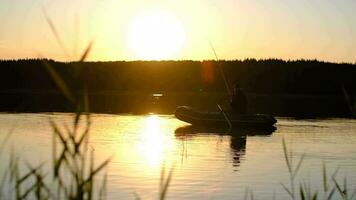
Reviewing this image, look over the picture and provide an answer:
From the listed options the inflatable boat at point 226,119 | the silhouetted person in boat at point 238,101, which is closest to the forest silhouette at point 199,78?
the inflatable boat at point 226,119

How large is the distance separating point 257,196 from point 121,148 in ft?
28.6

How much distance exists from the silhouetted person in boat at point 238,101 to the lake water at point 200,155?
3.66 feet

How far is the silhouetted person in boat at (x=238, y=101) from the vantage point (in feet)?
84.0

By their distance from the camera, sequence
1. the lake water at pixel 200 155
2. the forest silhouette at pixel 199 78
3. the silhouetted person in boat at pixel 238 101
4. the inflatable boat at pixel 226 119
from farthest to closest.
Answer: the forest silhouette at pixel 199 78 → the inflatable boat at pixel 226 119 → the silhouetted person in boat at pixel 238 101 → the lake water at pixel 200 155

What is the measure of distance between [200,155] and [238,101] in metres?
8.51

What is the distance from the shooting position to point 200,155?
18234mm

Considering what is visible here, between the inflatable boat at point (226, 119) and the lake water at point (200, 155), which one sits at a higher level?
the inflatable boat at point (226, 119)

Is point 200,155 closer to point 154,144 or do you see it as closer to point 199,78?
point 154,144

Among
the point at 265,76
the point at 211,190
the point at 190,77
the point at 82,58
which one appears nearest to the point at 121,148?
the point at 211,190

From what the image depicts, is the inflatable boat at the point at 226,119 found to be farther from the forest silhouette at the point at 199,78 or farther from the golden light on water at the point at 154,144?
the forest silhouette at the point at 199,78

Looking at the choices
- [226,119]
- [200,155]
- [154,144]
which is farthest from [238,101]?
[200,155]

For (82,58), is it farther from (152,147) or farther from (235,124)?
(235,124)

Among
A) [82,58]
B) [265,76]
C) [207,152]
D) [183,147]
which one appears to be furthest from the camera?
[265,76]

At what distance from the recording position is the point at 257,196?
38.6 ft
